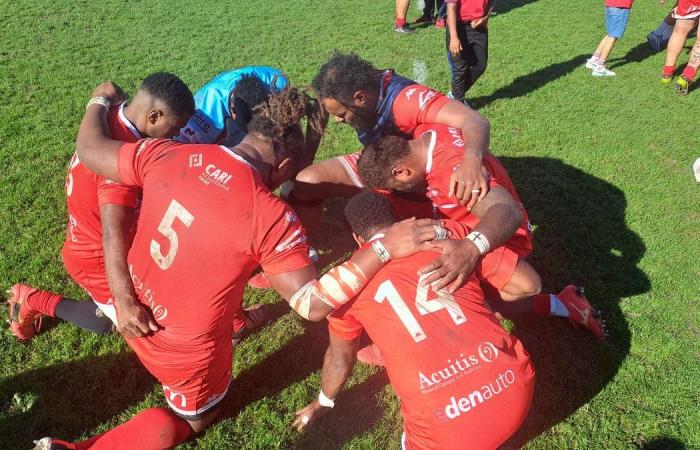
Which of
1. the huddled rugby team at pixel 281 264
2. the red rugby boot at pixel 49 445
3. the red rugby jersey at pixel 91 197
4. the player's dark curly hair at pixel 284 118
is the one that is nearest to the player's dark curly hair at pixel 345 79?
the huddled rugby team at pixel 281 264

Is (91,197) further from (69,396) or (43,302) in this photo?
(69,396)

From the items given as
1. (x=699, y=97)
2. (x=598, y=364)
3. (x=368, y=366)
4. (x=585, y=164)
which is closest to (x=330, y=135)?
(x=585, y=164)

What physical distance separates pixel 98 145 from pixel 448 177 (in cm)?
196

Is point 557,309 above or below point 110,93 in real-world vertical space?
below

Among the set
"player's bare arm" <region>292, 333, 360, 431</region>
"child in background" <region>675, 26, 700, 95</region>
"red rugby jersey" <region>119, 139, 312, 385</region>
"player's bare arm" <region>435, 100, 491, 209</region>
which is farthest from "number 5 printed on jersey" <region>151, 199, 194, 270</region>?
"child in background" <region>675, 26, 700, 95</region>

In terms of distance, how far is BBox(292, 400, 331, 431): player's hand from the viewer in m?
3.12

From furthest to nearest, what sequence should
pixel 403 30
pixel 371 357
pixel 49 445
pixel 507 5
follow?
pixel 507 5
pixel 403 30
pixel 371 357
pixel 49 445

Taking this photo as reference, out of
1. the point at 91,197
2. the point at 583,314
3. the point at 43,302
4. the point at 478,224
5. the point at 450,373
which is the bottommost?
the point at 583,314

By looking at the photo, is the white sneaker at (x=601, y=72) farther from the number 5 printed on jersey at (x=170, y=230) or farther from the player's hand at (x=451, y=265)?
the number 5 printed on jersey at (x=170, y=230)

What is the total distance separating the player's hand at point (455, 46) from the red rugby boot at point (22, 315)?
5.29 metres

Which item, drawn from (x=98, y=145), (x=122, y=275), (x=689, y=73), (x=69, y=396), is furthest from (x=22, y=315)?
(x=689, y=73)

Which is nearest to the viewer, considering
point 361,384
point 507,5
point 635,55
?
point 361,384

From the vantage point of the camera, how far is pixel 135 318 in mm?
2570

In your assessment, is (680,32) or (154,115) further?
(680,32)
